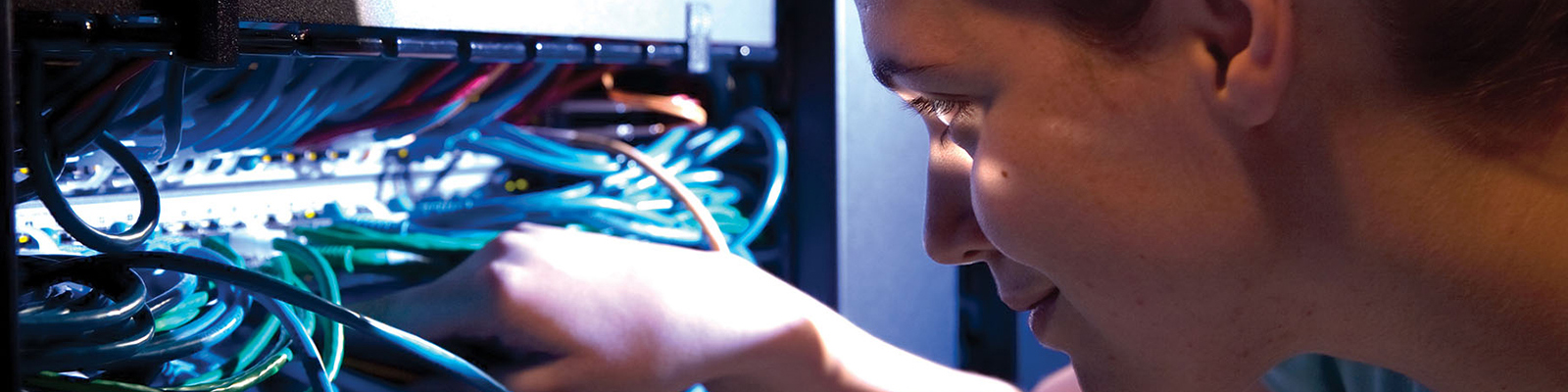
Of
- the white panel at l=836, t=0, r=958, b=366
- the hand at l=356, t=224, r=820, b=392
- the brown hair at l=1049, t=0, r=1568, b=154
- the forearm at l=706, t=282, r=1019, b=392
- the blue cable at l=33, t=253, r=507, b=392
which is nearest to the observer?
the brown hair at l=1049, t=0, r=1568, b=154

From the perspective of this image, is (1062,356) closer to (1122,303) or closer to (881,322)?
(881,322)

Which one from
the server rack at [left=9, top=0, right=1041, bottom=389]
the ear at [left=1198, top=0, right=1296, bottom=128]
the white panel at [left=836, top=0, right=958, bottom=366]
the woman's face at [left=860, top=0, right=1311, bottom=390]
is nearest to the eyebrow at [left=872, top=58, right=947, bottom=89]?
the woman's face at [left=860, top=0, right=1311, bottom=390]

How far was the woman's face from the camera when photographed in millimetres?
489

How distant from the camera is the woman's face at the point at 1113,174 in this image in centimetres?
49

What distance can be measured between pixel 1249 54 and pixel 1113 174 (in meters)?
0.08

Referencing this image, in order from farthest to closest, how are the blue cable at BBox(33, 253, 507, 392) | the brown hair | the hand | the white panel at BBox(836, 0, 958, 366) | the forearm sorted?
1. the white panel at BBox(836, 0, 958, 366)
2. the forearm
3. the hand
4. the blue cable at BBox(33, 253, 507, 392)
5. the brown hair

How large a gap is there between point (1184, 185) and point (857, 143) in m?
0.42

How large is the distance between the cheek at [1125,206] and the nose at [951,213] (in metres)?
0.07

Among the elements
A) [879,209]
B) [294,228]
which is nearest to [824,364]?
[879,209]

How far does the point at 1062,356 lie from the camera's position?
108cm

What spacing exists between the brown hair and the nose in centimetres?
16

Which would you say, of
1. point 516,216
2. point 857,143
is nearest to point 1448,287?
point 857,143

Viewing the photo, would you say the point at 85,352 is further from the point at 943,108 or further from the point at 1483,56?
the point at 1483,56

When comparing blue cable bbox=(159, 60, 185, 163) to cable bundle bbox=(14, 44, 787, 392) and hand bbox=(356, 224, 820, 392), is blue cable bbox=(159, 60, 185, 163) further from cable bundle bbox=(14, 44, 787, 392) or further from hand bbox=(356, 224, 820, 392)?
hand bbox=(356, 224, 820, 392)
